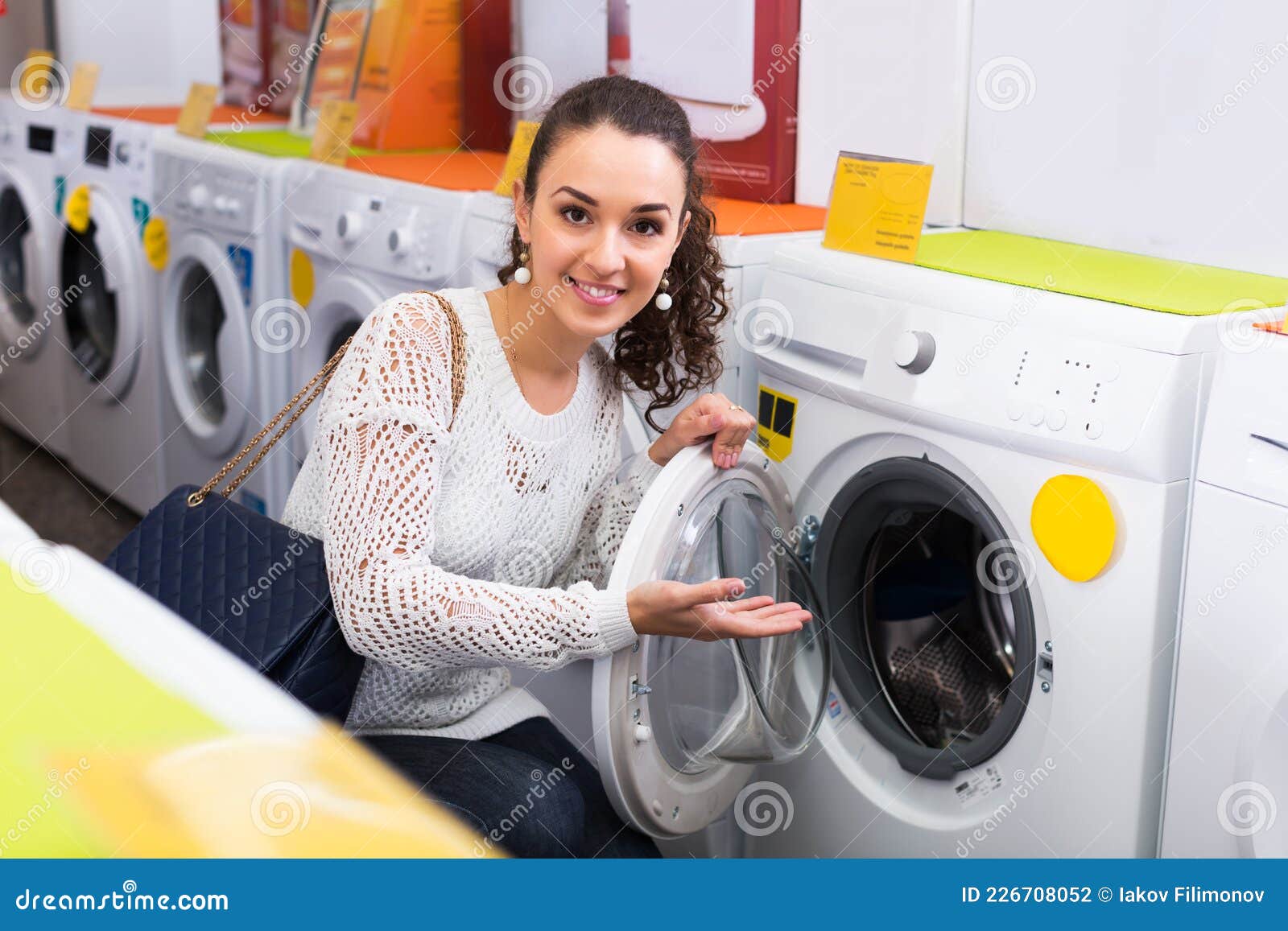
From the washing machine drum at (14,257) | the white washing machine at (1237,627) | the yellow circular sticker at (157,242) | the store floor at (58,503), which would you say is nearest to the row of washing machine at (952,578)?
the white washing machine at (1237,627)

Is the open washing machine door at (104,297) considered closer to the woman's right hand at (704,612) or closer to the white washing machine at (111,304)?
the white washing machine at (111,304)

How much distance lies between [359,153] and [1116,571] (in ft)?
6.13

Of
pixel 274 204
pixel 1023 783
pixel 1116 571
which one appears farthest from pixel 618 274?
pixel 274 204

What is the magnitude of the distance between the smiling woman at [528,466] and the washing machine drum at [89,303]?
6.71ft

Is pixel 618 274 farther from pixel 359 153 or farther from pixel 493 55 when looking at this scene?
pixel 493 55

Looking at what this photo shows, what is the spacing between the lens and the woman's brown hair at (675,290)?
1.26m

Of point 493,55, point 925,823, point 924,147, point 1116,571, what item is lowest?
point 925,823

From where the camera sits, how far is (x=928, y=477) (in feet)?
4.50

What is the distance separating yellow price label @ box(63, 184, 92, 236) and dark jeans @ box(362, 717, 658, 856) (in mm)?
2136

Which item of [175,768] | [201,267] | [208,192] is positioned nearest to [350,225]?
[208,192]

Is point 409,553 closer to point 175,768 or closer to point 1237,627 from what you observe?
point 175,768

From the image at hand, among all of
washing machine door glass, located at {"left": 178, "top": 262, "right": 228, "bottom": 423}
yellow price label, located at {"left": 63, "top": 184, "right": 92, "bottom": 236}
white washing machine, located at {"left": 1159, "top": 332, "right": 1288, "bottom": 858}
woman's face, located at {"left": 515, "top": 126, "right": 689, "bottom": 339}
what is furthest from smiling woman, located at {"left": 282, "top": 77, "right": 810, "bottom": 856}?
yellow price label, located at {"left": 63, "top": 184, "right": 92, "bottom": 236}

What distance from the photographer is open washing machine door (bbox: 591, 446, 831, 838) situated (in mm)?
1260

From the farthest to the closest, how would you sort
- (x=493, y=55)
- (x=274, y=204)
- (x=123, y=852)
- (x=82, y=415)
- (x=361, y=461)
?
(x=82, y=415)
(x=493, y=55)
(x=274, y=204)
(x=361, y=461)
(x=123, y=852)
